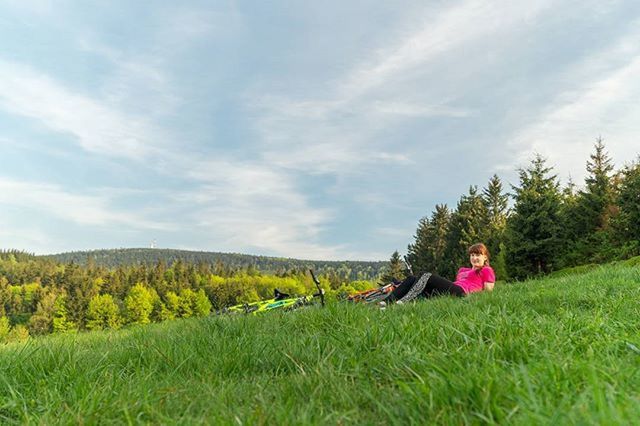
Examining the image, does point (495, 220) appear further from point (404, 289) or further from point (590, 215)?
point (404, 289)

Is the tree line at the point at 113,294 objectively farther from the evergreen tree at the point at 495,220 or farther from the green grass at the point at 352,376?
the green grass at the point at 352,376

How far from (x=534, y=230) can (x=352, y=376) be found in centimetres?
4242

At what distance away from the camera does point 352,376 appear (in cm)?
211

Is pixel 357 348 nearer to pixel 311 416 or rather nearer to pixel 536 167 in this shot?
pixel 311 416

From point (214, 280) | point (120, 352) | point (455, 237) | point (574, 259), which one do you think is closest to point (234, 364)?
point (120, 352)

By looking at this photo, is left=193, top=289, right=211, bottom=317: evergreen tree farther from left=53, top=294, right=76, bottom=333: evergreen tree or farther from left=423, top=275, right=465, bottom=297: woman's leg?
left=423, top=275, right=465, bottom=297: woman's leg

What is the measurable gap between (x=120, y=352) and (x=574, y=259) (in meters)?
45.0

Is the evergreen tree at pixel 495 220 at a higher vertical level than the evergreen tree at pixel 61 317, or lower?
higher

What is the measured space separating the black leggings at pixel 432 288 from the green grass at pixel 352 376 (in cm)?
366

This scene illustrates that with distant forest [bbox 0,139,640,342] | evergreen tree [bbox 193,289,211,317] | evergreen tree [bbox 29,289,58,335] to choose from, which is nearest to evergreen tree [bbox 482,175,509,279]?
distant forest [bbox 0,139,640,342]

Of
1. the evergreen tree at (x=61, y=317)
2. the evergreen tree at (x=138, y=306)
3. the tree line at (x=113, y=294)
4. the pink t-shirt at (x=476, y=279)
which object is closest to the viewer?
the pink t-shirt at (x=476, y=279)

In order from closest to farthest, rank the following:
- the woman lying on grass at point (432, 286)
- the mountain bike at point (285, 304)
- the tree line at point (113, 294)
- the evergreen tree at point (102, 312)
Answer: the mountain bike at point (285, 304) < the woman lying on grass at point (432, 286) < the evergreen tree at point (102, 312) < the tree line at point (113, 294)

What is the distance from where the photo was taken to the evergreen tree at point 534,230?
38719 millimetres

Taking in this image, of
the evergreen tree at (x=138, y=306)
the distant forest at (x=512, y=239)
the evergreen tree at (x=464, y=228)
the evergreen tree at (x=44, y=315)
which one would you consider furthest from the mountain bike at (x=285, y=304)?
the evergreen tree at (x=44, y=315)
